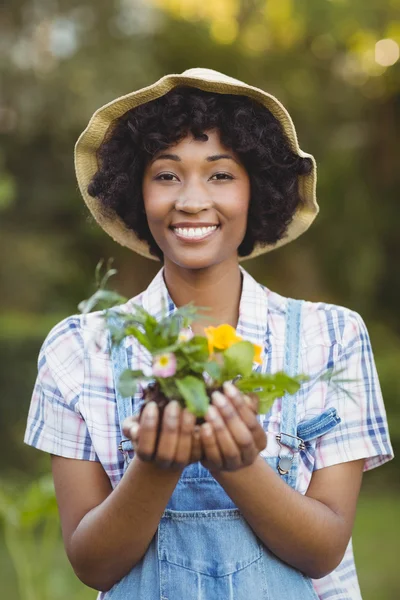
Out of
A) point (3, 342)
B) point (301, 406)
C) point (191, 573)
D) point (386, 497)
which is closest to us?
point (191, 573)

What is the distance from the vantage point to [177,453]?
1.65 meters

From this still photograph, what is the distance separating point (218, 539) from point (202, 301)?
0.64 metres

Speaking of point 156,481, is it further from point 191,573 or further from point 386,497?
point 386,497

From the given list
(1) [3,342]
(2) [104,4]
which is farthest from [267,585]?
(2) [104,4]

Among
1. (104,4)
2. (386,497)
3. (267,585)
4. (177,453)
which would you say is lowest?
(386,497)

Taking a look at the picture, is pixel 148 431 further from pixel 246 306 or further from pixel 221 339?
pixel 246 306

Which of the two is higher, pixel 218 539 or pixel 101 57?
pixel 101 57

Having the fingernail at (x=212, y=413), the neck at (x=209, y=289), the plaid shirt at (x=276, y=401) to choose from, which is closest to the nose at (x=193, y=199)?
the neck at (x=209, y=289)

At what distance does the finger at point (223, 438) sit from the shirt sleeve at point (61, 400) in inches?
21.7

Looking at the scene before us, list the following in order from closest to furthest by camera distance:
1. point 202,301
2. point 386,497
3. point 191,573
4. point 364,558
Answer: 1. point 191,573
2. point 202,301
3. point 364,558
4. point 386,497

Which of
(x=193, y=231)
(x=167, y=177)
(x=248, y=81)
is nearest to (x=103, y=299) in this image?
(x=193, y=231)

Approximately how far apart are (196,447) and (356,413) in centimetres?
63

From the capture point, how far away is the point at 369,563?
652 centimetres

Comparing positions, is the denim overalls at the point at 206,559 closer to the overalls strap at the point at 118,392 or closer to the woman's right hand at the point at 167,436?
the overalls strap at the point at 118,392
